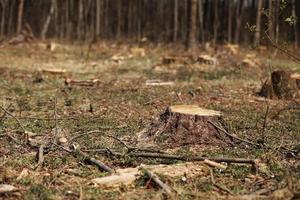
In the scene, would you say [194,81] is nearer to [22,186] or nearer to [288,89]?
[288,89]

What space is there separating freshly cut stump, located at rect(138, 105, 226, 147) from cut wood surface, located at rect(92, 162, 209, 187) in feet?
3.83

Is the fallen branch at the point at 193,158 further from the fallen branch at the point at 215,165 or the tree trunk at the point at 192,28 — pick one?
the tree trunk at the point at 192,28

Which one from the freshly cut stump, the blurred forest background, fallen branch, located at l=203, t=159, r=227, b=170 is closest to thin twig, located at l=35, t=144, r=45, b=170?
the freshly cut stump

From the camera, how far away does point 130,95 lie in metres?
11.2

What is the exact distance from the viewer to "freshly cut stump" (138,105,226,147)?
7.13 meters

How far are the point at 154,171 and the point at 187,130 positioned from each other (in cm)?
169

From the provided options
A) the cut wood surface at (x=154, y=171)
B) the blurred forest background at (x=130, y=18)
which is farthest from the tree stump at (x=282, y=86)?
the blurred forest background at (x=130, y=18)

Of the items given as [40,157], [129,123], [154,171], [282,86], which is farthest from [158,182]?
[282,86]

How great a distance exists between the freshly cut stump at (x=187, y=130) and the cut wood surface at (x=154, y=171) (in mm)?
1166

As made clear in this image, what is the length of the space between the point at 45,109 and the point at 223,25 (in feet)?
97.0

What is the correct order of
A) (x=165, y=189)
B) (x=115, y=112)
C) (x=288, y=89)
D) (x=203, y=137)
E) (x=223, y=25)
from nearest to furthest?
1. (x=165, y=189)
2. (x=203, y=137)
3. (x=115, y=112)
4. (x=288, y=89)
5. (x=223, y=25)

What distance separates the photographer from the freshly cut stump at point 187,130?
7133 mm

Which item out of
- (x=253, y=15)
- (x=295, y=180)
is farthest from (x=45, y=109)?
(x=253, y=15)

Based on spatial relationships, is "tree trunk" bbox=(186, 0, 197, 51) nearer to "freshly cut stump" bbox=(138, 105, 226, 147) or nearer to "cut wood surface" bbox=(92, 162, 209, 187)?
"freshly cut stump" bbox=(138, 105, 226, 147)
